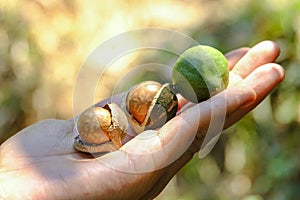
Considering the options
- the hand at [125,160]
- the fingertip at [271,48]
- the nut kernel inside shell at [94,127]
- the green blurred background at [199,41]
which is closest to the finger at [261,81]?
the hand at [125,160]

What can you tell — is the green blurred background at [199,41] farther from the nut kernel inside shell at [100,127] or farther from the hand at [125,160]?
the nut kernel inside shell at [100,127]

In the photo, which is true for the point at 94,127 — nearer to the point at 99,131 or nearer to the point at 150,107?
the point at 99,131

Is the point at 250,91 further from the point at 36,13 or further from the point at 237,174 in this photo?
the point at 36,13

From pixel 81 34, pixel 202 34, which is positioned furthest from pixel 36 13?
pixel 202 34

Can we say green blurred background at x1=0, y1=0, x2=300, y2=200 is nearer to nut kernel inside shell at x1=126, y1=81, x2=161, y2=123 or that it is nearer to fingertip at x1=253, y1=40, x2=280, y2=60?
fingertip at x1=253, y1=40, x2=280, y2=60

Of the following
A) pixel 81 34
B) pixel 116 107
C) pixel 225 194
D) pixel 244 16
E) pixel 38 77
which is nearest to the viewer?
pixel 116 107

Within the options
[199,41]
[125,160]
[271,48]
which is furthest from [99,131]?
[199,41]
